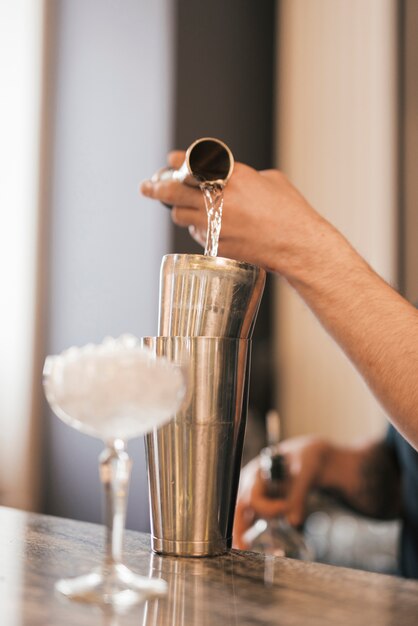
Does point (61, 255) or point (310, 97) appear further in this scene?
point (310, 97)

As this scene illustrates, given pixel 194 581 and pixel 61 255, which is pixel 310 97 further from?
pixel 194 581

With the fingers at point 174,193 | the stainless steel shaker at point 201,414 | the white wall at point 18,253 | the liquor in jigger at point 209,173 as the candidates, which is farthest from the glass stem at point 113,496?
the white wall at point 18,253

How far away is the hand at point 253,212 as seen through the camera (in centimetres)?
123

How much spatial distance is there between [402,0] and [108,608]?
3.67 meters

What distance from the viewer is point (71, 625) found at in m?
0.59

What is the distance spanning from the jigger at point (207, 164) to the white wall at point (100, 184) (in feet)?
7.51

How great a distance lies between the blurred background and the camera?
351 centimetres

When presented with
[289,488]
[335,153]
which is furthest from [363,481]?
[335,153]

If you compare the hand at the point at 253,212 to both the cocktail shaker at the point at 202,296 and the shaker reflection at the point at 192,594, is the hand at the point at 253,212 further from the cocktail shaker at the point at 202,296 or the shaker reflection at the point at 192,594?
the shaker reflection at the point at 192,594

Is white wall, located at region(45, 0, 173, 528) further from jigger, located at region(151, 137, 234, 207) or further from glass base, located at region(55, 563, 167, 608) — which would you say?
glass base, located at region(55, 563, 167, 608)

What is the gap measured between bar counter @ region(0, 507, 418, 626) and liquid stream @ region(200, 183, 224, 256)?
0.46m

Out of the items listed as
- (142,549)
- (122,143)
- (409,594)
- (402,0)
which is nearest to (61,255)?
(122,143)

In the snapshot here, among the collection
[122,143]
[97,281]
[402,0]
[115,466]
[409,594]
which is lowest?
[97,281]

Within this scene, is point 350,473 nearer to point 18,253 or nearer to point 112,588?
point 112,588
